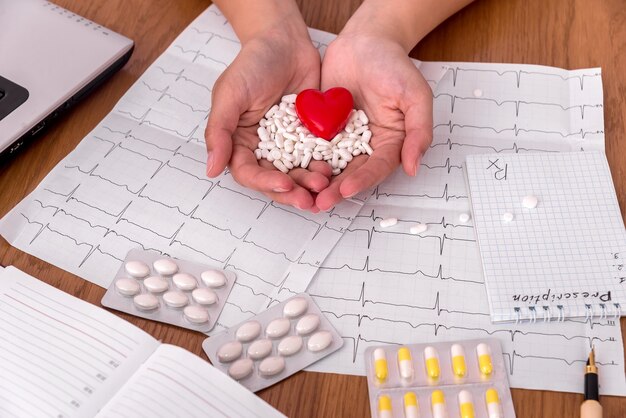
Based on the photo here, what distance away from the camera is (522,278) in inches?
33.1

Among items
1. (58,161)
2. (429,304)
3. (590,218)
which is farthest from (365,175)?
(58,161)

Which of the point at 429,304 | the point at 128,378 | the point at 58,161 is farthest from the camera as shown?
the point at 58,161

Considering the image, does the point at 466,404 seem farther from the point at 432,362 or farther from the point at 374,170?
the point at 374,170

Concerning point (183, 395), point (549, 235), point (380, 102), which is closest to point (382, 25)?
point (380, 102)

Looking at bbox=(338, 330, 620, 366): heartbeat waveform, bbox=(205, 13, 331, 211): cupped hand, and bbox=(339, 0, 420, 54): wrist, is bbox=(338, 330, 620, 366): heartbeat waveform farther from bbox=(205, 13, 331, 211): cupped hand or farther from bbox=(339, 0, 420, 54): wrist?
bbox=(339, 0, 420, 54): wrist

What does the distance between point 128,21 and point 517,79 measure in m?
0.59

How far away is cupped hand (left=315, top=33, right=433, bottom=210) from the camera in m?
0.89

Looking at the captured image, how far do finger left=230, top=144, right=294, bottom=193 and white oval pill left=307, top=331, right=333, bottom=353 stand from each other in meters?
0.18

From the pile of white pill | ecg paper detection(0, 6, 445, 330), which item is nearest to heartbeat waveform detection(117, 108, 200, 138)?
ecg paper detection(0, 6, 445, 330)

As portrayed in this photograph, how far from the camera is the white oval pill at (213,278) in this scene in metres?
0.84

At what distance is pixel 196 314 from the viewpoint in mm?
807

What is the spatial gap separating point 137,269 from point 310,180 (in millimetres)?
226

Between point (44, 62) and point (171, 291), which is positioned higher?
point (44, 62)

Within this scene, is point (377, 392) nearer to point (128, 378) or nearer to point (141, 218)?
point (128, 378)
